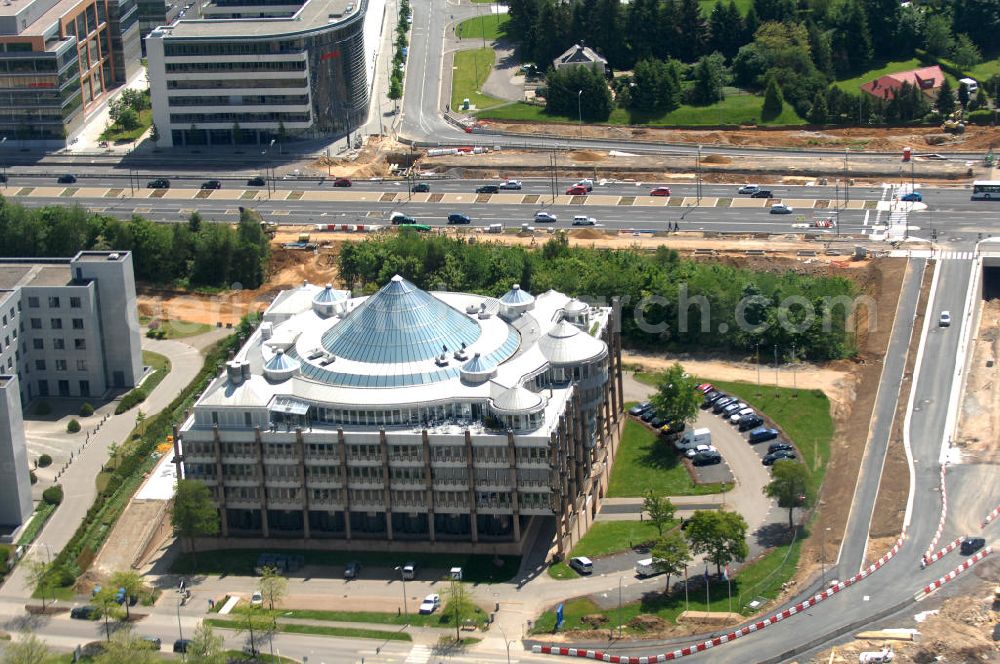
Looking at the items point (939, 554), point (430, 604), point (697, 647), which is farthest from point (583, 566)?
point (939, 554)

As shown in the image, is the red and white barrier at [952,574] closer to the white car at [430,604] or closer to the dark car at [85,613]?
the white car at [430,604]

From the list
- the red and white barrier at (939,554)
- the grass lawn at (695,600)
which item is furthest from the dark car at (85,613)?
the red and white barrier at (939,554)

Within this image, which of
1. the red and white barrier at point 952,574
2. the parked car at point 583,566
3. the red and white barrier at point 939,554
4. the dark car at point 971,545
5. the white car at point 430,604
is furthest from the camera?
the parked car at point 583,566

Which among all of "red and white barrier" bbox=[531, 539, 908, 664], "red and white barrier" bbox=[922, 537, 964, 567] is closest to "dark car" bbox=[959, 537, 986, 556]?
"red and white barrier" bbox=[922, 537, 964, 567]

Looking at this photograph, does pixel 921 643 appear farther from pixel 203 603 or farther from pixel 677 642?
pixel 203 603

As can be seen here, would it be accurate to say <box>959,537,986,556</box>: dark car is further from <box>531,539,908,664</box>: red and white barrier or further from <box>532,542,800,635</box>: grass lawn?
<box>532,542,800,635</box>: grass lawn

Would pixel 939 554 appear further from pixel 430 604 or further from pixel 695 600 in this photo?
pixel 430 604
